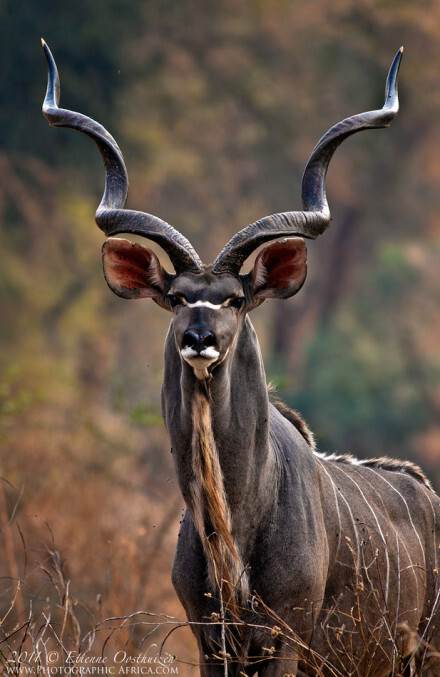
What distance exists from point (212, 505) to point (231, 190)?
18613 mm

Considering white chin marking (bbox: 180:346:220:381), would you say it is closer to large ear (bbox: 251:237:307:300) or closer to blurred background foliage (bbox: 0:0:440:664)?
large ear (bbox: 251:237:307:300)

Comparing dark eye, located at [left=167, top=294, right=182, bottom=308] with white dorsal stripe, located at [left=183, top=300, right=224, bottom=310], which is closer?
white dorsal stripe, located at [left=183, top=300, right=224, bottom=310]

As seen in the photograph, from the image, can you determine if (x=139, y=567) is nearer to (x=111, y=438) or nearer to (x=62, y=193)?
(x=111, y=438)

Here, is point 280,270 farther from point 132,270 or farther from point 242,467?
point 242,467

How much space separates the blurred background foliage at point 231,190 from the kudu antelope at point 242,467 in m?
7.67

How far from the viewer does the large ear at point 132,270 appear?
422 cm

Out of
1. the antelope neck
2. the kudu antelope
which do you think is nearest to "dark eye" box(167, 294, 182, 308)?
the kudu antelope

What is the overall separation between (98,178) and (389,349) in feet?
24.1

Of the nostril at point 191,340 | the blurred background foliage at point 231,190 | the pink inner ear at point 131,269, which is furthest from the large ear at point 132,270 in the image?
the blurred background foliage at point 231,190

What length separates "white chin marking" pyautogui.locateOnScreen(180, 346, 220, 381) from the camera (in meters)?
3.74

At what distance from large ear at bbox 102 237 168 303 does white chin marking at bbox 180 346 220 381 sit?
0.55m

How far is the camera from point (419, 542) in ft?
16.7

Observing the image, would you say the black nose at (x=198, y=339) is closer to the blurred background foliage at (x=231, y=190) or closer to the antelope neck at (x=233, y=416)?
the antelope neck at (x=233, y=416)

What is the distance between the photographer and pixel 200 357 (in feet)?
12.3
